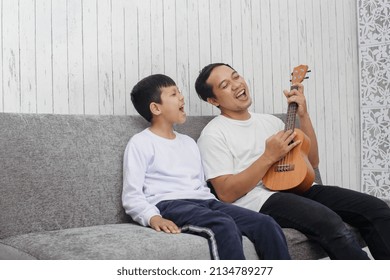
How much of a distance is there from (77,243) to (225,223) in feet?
1.37

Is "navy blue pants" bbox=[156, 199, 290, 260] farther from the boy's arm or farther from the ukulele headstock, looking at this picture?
the ukulele headstock

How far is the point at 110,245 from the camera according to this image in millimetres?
1302

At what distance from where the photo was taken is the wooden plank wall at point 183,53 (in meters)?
1.92

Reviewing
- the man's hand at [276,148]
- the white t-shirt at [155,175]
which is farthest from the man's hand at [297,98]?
the white t-shirt at [155,175]

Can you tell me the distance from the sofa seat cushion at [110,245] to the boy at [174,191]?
0.17 ft

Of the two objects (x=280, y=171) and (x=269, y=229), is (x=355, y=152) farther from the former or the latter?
(x=269, y=229)

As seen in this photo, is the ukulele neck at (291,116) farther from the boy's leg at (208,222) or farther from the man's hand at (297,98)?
the boy's leg at (208,222)

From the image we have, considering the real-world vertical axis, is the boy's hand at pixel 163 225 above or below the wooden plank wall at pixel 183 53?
below

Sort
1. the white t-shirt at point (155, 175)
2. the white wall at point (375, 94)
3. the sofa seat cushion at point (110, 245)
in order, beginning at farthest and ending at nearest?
the white wall at point (375, 94), the white t-shirt at point (155, 175), the sofa seat cushion at point (110, 245)

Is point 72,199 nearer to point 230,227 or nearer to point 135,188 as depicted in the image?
point 135,188

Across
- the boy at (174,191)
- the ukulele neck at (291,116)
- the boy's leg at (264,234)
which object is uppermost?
the ukulele neck at (291,116)

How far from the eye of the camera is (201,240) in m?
1.42

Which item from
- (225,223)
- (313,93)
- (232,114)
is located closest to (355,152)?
Result: (313,93)

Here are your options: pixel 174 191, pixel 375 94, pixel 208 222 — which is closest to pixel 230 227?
pixel 208 222
